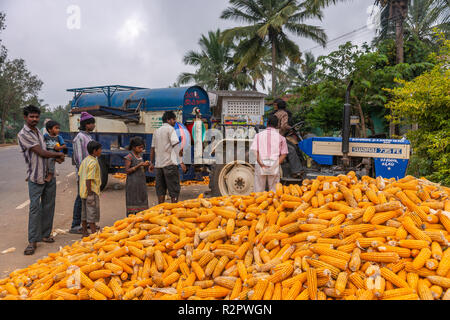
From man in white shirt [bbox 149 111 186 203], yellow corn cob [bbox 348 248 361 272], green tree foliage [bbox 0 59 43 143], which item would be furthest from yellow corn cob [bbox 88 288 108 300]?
green tree foliage [bbox 0 59 43 143]

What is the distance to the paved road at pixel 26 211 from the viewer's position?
4.70 meters

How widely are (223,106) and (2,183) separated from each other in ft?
26.7

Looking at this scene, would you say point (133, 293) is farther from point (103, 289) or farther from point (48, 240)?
point (48, 240)

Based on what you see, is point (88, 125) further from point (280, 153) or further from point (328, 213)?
point (328, 213)

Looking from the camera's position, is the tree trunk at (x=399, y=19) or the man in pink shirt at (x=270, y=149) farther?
the tree trunk at (x=399, y=19)

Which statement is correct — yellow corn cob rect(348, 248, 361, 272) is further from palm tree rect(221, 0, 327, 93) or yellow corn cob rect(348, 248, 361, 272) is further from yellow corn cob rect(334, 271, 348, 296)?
palm tree rect(221, 0, 327, 93)

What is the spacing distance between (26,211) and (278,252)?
6.21 meters

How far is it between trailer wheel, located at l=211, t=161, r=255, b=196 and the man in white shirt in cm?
108

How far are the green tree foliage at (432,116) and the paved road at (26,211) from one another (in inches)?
222

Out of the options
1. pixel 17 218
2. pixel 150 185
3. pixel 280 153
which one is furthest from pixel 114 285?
pixel 150 185

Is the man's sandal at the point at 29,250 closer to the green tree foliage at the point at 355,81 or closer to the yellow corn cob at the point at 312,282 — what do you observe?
the yellow corn cob at the point at 312,282

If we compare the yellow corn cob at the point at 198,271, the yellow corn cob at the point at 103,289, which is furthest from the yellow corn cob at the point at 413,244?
the yellow corn cob at the point at 103,289

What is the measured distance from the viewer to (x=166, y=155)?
20.3ft

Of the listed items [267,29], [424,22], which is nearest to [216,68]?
[267,29]
